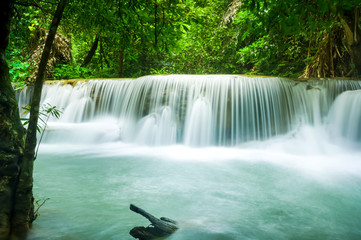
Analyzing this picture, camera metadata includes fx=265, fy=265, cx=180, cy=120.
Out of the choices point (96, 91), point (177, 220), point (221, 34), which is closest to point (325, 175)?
point (177, 220)

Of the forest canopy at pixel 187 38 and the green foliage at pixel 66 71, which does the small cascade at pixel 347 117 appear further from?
the green foliage at pixel 66 71

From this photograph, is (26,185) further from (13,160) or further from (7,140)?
(7,140)

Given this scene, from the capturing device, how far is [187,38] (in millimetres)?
15453

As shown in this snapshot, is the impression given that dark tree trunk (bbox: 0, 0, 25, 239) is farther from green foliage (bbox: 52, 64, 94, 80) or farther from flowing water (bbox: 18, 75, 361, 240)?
green foliage (bbox: 52, 64, 94, 80)

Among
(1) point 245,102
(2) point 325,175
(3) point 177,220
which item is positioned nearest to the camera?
(3) point 177,220

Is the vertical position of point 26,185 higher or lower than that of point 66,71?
lower

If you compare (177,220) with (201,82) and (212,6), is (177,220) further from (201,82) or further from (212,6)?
(212,6)

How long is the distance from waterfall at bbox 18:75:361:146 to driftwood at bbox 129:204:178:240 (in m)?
5.77

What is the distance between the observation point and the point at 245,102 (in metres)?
8.38

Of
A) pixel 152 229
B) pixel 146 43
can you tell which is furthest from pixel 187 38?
pixel 152 229

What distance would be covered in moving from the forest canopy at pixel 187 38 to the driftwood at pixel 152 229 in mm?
1649

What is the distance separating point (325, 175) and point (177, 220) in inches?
139

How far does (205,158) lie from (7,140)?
503 cm

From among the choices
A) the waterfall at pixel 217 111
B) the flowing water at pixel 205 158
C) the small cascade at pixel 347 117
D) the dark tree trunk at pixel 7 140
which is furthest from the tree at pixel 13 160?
the small cascade at pixel 347 117
